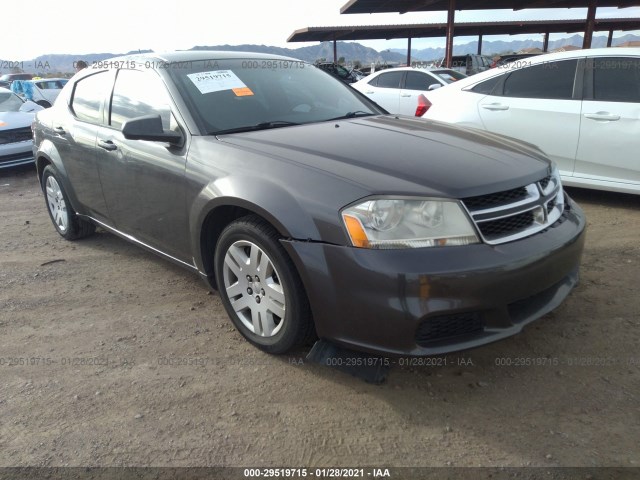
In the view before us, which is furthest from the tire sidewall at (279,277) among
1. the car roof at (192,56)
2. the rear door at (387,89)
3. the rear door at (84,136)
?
the rear door at (387,89)

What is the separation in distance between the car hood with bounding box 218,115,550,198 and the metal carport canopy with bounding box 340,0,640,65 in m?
18.3

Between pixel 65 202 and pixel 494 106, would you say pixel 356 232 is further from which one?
pixel 494 106

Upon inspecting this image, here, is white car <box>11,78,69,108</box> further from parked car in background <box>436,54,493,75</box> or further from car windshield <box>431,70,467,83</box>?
parked car in background <box>436,54,493,75</box>

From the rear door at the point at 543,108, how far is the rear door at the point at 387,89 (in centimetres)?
458

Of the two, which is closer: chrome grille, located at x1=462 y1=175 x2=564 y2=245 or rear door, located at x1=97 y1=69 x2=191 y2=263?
chrome grille, located at x1=462 y1=175 x2=564 y2=245

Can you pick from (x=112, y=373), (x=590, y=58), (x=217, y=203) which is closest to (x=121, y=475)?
(x=112, y=373)

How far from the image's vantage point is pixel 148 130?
2840 millimetres

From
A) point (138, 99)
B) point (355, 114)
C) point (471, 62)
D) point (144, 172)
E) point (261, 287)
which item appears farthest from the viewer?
point (471, 62)

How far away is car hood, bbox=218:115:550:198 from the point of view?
2.26 m

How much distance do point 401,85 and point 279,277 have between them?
855cm

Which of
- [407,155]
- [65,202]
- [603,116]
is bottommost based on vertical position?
[65,202]

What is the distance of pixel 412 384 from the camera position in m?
2.50

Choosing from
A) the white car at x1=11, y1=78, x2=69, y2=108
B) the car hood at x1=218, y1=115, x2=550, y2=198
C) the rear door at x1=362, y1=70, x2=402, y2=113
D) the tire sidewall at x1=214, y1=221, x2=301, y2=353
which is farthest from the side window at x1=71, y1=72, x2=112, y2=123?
the white car at x1=11, y1=78, x2=69, y2=108

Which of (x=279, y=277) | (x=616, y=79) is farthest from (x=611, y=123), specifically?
(x=279, y=277)
